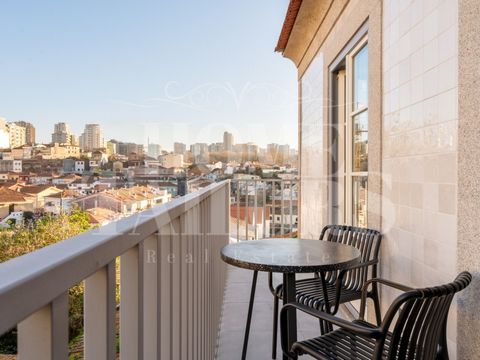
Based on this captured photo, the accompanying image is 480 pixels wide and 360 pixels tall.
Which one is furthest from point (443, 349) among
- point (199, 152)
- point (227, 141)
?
point (227, 141)

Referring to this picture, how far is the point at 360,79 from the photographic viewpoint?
3611 millimetres

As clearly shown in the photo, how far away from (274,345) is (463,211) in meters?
1.78

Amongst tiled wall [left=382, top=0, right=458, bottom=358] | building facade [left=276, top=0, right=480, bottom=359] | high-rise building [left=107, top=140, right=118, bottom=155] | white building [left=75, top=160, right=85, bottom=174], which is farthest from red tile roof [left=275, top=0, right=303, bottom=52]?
white building [left=75, top=160, right=85, bottom=174]

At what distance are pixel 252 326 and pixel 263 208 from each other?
3.60m

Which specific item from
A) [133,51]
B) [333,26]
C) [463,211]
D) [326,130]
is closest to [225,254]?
[463,211]

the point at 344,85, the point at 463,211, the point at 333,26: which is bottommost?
the point at 463,211

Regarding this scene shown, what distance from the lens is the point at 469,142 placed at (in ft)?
5.23

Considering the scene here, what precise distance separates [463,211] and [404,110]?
94cm

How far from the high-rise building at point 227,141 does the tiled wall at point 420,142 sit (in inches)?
138

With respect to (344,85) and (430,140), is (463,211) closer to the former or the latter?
(430,140)

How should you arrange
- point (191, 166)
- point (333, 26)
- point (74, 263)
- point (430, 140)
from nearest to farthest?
point (74, 263)
point (430, 140)
point (333, 26)
point (191, 166)

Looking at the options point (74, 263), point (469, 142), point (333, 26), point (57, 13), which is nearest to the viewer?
point (74, 263)

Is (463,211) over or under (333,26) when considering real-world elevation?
under

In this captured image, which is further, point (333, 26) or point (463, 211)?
point (333, 26)
